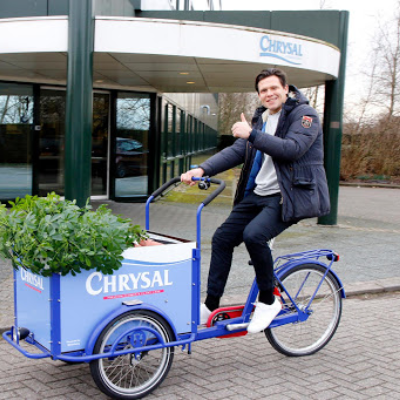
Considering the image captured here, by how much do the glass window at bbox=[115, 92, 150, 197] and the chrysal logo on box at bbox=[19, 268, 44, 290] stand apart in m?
9.68

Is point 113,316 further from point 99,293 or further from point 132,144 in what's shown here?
point 132,144

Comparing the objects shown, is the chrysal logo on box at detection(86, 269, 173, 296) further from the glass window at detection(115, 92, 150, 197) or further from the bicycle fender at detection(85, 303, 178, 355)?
the glass window at detection(115, 92, 150, 197)

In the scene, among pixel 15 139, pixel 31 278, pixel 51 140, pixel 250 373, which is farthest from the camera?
pixel 51 140

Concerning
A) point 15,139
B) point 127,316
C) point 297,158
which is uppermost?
point 15,139

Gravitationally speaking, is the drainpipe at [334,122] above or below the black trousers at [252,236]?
above

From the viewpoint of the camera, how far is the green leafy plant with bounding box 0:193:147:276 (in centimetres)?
293

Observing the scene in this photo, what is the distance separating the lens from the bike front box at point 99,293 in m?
3.03

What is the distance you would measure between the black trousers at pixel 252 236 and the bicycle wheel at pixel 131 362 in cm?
65

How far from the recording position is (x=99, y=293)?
313cm

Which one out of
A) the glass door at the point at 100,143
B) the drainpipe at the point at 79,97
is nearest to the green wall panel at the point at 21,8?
the drainpipe at the point at 79,97

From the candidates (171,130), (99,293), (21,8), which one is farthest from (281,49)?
(171,130)

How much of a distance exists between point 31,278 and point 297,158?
5.82ft

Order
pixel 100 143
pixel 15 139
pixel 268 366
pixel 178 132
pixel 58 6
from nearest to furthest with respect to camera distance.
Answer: pixel 268 366 < pixel 58 6 < pixel 15 139 < pixel 100 143 < pixel 178 132

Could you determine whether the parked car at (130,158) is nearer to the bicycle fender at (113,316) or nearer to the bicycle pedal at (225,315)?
the bicycle pedal at (225,315)
